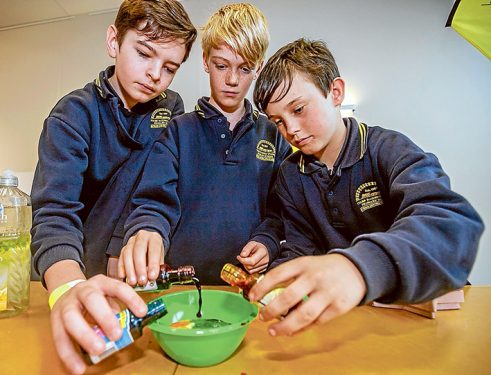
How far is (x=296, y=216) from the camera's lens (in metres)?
1.10

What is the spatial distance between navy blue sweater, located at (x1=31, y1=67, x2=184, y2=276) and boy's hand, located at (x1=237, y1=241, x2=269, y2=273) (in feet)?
1.28

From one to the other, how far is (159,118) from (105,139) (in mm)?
200

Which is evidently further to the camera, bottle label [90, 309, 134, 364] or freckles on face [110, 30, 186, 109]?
freckles on face [110, 30, 186, 109]

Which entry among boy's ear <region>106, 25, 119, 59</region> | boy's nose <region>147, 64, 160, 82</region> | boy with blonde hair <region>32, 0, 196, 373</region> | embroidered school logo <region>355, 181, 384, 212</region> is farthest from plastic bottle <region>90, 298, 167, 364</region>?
boy's ear <region>106, 25, 119, 59</region>

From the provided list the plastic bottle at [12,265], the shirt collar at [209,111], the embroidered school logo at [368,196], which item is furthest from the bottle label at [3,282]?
the embroidered school logo at [368,196]

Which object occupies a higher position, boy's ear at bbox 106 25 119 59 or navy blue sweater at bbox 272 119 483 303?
boy's ear at bbox 106 25 119 59

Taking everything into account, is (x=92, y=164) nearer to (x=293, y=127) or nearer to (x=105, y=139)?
(x=105, y=139)

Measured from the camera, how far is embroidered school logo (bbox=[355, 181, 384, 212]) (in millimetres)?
922

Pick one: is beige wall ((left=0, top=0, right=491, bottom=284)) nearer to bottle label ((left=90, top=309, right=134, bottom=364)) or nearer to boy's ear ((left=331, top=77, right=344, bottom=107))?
boy's ear ((left=331, top=77, right=344, bottom=107))

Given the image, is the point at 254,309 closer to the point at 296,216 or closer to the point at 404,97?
the point at 296,216

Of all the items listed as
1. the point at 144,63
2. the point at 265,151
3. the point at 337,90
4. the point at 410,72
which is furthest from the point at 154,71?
the point at 410,72

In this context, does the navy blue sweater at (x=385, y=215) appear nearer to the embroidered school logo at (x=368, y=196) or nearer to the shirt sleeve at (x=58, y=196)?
the embroidered school logo at (x=368, y=196)

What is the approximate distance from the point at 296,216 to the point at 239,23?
2.03 ft

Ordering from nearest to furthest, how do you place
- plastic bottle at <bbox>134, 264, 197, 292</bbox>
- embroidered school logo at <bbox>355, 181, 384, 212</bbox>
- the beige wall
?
plastic bottle at <bbox>134, 264, 197, 292</bbox> < embroidered school logo at <bbox>355, 181, 384, 212</bbox> < the beige wall
